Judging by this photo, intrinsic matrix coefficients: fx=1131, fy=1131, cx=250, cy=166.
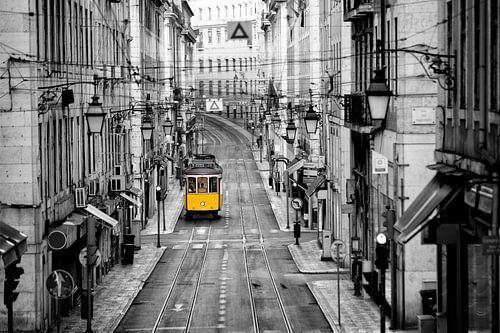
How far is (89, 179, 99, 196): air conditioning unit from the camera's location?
134 feet

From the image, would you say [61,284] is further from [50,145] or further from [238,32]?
[238,32]

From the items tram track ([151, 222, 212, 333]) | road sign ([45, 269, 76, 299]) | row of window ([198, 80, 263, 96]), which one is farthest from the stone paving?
row of window ([198, 80, 263, 96])

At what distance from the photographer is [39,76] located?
3056 centimetres

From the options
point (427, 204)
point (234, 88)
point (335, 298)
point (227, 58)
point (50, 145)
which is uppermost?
point (227, 58)

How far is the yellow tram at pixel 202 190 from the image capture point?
225ft

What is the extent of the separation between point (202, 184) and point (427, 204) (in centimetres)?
4637

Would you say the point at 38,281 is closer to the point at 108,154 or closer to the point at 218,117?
the point at 108,154

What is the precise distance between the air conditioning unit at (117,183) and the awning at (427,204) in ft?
80.3

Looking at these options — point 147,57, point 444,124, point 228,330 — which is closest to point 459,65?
point 444,124

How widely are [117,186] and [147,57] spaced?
1087 inches

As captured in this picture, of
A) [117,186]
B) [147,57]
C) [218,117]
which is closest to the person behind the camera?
[117,186]

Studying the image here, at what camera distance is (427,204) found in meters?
22.7

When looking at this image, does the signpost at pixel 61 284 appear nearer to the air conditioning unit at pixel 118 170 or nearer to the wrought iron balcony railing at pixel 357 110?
the wrought iron balcony railing at pixel 357 110

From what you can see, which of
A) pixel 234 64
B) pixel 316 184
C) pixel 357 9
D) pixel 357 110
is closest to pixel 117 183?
pixel 316 184
